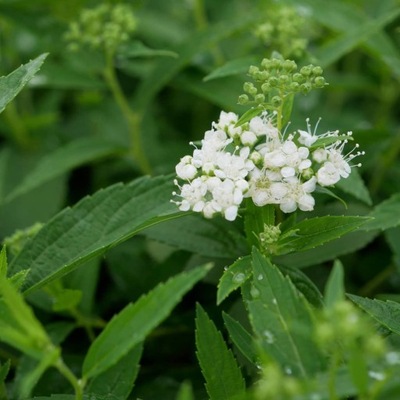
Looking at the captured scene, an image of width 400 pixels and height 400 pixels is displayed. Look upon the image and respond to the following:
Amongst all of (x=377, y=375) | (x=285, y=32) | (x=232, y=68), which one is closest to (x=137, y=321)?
(x=377, y=375)

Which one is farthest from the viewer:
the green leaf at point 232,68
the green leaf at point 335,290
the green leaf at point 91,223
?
the green leaf at point 232,68

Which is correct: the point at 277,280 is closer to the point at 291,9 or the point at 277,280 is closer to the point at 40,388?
the point at 40,388

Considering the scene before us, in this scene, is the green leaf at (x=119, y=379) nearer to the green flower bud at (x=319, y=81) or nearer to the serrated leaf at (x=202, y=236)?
the serrated leaf at (x=202, y=236)

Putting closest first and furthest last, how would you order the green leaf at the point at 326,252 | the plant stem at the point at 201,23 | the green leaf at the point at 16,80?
the green leaf at the point at 16,80 → the green leaf at the point at 326,252 → the plant stem at the point at 201,23

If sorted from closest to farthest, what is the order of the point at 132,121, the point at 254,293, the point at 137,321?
1. the point at 137,321
2. the point at 254,293
3. the point at 132,121

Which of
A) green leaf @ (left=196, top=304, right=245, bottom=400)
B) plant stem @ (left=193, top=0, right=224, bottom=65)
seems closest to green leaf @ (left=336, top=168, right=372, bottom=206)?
green leaf @ (left=196, top=304, right=245, bottom=400)

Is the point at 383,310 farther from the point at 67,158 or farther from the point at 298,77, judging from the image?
the point at 67,158

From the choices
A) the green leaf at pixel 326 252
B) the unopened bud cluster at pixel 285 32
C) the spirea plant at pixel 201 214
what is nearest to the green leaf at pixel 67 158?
the spirea plant at pixel 201 214
